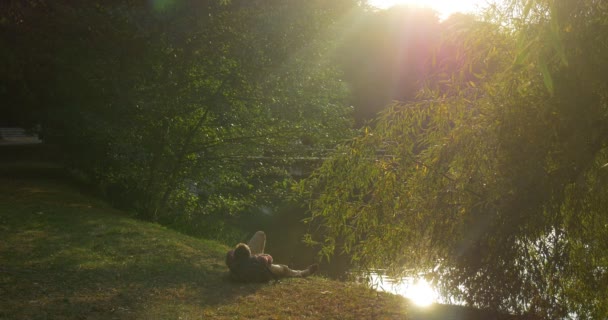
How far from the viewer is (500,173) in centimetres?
678

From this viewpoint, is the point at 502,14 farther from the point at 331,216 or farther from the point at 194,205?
the point at 194,205

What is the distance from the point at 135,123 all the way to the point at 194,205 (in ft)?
10.7

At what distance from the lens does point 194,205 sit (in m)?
16.6

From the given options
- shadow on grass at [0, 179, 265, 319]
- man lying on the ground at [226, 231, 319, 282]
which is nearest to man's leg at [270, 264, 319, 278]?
man lying on the ground at [226, 231, 319, 282]

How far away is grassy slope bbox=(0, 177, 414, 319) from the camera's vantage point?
721 cm

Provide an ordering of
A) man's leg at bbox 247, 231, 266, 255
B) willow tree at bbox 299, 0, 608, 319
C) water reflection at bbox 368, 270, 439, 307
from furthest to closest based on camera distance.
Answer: man's leg at bbox 247, 231, 266, 255
water reflection at bbox 368, 270, 439, 307
willow tree at bbox 299, 0, 608, 319

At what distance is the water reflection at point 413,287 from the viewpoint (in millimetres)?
7883

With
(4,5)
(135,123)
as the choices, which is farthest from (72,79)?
(4,5)

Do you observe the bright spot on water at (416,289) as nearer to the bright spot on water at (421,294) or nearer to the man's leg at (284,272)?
the bright spot on water at (421,294)

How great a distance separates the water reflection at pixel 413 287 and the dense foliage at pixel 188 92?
6.56m

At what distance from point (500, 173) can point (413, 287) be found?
8.15 feet

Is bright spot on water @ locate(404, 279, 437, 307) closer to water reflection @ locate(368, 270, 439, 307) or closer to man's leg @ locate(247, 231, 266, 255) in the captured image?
water reflection @ locate(368, 270, 439, 307)

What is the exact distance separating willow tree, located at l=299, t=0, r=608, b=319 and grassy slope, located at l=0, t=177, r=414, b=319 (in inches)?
47.6

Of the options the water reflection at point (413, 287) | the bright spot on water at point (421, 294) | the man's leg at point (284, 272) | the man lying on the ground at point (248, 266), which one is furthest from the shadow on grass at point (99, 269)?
the bright spot on water at point (421, 294)
